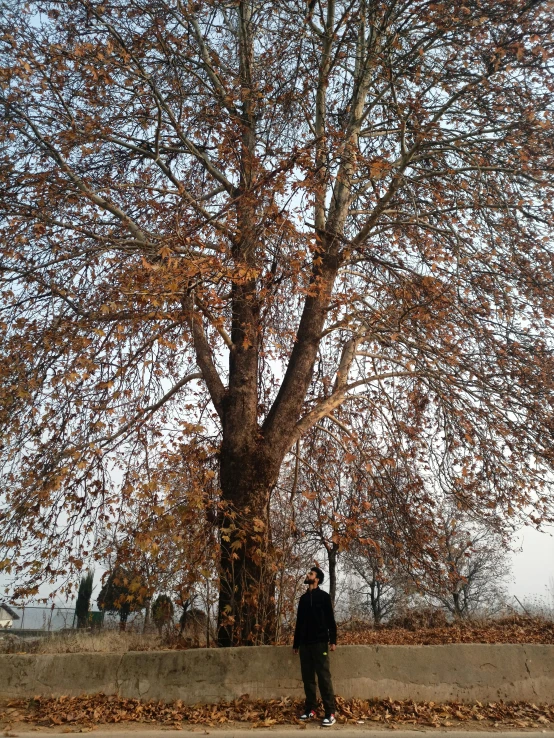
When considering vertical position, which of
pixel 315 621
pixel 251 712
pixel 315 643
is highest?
pixel 315 621

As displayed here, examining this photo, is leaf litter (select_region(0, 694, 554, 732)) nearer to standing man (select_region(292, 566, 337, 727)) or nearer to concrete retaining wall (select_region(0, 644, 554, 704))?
→ concrete retaining wall (select_region(0, 644, 554, 704))

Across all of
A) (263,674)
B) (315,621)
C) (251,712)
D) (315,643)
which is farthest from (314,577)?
(251,712)

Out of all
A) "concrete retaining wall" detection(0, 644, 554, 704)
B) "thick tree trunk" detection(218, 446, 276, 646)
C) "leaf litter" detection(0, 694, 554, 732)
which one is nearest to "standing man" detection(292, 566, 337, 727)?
"leaf litter" detection(0, 694, 554, 732)

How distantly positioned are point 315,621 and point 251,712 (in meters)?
1.19

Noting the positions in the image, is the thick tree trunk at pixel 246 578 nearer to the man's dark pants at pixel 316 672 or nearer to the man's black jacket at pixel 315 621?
the man's black jacket at pixel 315 621

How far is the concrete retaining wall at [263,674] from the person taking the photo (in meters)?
6.75

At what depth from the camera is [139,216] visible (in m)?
11.3

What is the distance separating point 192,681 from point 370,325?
19.2 feet

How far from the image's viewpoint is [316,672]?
20.8 ft

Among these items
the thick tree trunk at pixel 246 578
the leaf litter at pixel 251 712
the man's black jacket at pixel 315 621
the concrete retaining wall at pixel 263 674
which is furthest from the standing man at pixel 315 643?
the thick tree trunk at pixel 246 578

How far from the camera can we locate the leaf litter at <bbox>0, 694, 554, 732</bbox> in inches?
245

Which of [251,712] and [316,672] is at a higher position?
[316,672]

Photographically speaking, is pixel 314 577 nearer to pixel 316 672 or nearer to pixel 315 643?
pixel 315 643

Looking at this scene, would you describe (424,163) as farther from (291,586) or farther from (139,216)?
(291,586)
